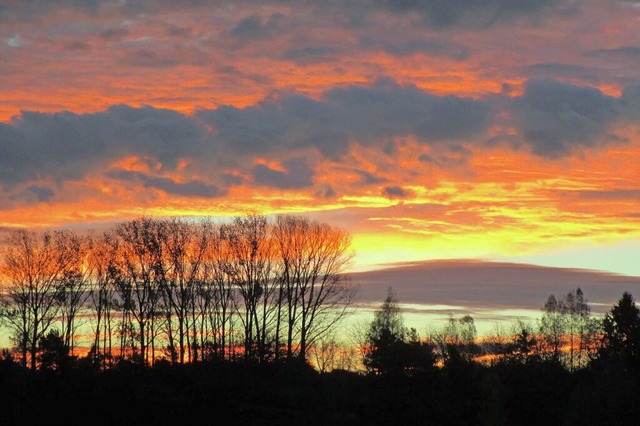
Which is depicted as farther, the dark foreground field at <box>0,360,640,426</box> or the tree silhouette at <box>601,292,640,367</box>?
the tree silhouette at <box>601,292,640,367</box>

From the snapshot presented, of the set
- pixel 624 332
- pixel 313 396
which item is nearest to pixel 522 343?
pixel 624 332

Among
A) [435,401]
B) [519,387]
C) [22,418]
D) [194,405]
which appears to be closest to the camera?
[22,418]

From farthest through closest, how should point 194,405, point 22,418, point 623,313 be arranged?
point 623,313 < point 194,405 < point 22,418

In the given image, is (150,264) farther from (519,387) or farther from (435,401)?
(519,387)

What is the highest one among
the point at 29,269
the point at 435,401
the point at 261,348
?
the point at 29,269

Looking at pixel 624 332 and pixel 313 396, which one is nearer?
pixel 313 396

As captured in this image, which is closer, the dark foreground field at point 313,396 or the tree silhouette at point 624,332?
the dark foreground field at point 313,396

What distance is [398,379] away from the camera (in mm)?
79688

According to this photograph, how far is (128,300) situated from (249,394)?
22.5m

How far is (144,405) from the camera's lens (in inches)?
2367

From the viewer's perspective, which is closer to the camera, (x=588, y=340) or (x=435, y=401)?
(x=435, y=401)

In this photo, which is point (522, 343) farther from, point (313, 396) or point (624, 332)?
point (313, 396)

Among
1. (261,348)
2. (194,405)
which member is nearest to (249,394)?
(194,405)

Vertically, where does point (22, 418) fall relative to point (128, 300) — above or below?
below
